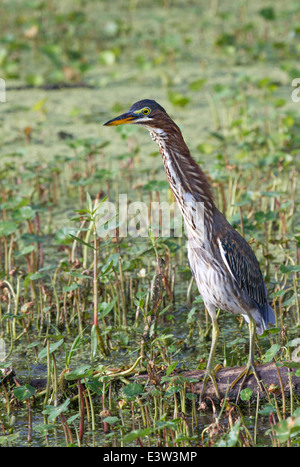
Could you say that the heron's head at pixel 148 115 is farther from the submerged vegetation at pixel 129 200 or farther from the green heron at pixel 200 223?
the submerged vegetation at pixel 129 200

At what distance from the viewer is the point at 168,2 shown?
12.1 m

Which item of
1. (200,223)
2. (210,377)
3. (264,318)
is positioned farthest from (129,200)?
(210,377)

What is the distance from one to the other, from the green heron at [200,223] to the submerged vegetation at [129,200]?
0.90 feet

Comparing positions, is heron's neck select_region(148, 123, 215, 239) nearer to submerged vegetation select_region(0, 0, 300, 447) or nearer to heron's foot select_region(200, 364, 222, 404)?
submerged vegetation select_region(0, 0, 300, 447)

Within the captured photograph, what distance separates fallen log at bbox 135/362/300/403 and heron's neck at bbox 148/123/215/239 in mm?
769

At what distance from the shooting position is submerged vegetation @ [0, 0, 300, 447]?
152 inches

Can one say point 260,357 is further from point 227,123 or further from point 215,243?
point 227,123

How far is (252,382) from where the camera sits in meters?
3.98

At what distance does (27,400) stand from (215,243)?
125 centimetres

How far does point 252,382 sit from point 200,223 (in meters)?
0.86

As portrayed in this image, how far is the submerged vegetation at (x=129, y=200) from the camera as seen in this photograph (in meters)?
3.87

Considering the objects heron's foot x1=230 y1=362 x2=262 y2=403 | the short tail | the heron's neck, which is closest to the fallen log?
heron's foot x1=230 y1=362 x2=262 y2=403

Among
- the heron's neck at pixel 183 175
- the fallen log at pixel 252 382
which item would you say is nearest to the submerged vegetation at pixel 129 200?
the fallen log at pixel 252 382
